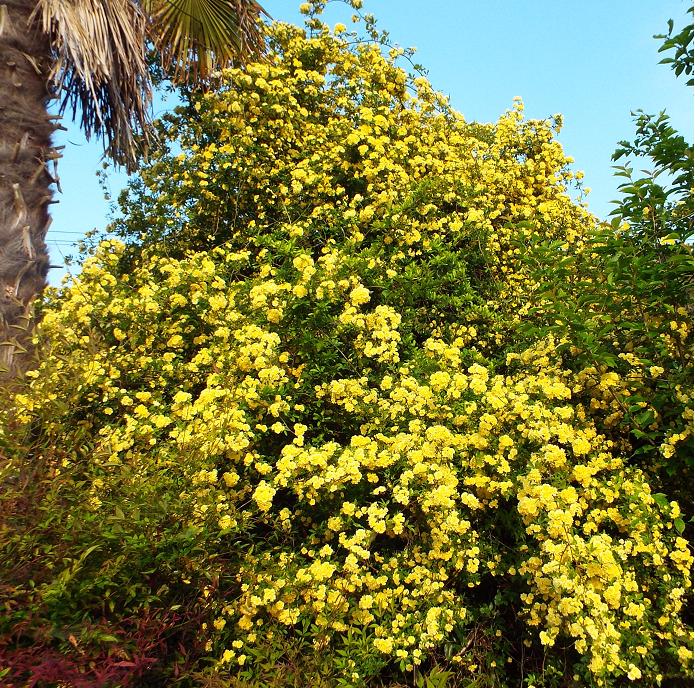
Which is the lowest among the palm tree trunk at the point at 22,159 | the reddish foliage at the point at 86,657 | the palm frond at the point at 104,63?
the reddish foliage at the point at 86,657

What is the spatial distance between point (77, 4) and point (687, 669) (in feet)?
19.0

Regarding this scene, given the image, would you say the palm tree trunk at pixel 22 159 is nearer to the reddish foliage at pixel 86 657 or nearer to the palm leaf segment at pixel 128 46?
the palm leaf segment at pixel 128 46

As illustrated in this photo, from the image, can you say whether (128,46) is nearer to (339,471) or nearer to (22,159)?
(22,159)

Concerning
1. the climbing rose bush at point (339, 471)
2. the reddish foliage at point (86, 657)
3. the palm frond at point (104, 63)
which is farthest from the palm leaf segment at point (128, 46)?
the reddish foliage at point (86, 657)

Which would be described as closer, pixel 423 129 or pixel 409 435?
pixel 409 435

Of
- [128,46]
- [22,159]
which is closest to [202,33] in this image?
[128,46]

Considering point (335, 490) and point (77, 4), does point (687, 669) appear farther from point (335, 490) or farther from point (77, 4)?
point (77, 4)

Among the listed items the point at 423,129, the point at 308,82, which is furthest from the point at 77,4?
the point at 423,129

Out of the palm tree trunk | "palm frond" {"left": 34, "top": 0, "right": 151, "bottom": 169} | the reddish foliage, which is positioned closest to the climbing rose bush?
the reddish foliage

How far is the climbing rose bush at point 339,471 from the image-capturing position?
250 cm

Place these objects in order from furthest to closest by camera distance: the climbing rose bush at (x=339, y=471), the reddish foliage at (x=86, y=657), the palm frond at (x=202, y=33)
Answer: the palm frond at (x=202, y=33)
the climbing rose bush at (x=339, y=471)
the reddish foliage at (x=86, y=657)

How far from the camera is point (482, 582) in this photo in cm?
349

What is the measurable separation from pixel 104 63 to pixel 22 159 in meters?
1.12

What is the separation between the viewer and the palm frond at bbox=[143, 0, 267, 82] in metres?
5.75
